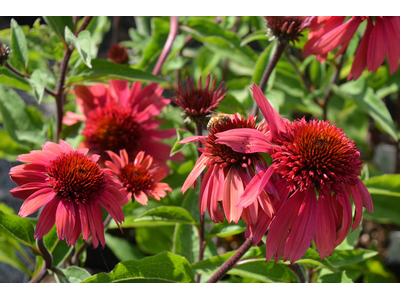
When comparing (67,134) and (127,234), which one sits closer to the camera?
(67,134)

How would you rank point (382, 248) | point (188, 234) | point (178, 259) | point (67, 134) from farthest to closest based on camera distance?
point (382, 248)
point (67, 134)
point (188, 234)
point (178, 259)

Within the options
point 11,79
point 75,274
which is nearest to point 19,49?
point 11,79

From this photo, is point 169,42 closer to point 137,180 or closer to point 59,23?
point 59,23

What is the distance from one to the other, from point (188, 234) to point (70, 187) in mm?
456

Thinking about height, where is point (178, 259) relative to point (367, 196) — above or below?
below

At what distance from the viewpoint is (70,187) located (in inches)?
27.3

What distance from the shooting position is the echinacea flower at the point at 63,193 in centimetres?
68

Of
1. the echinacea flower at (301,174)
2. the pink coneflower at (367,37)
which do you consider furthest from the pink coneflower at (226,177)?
the pink coneflower at (367,37)

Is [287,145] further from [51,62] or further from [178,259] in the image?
[51,62]

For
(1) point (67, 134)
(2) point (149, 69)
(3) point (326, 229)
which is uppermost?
(2) point (149, 69)

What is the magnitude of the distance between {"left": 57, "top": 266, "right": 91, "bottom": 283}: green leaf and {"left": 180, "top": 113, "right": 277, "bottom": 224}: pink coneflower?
370 mm

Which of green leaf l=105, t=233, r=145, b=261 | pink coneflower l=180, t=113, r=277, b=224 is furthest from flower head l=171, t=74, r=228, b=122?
green leaf l=105, t=233, r=145, b=261

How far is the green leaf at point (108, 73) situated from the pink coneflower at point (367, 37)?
0.42 m
